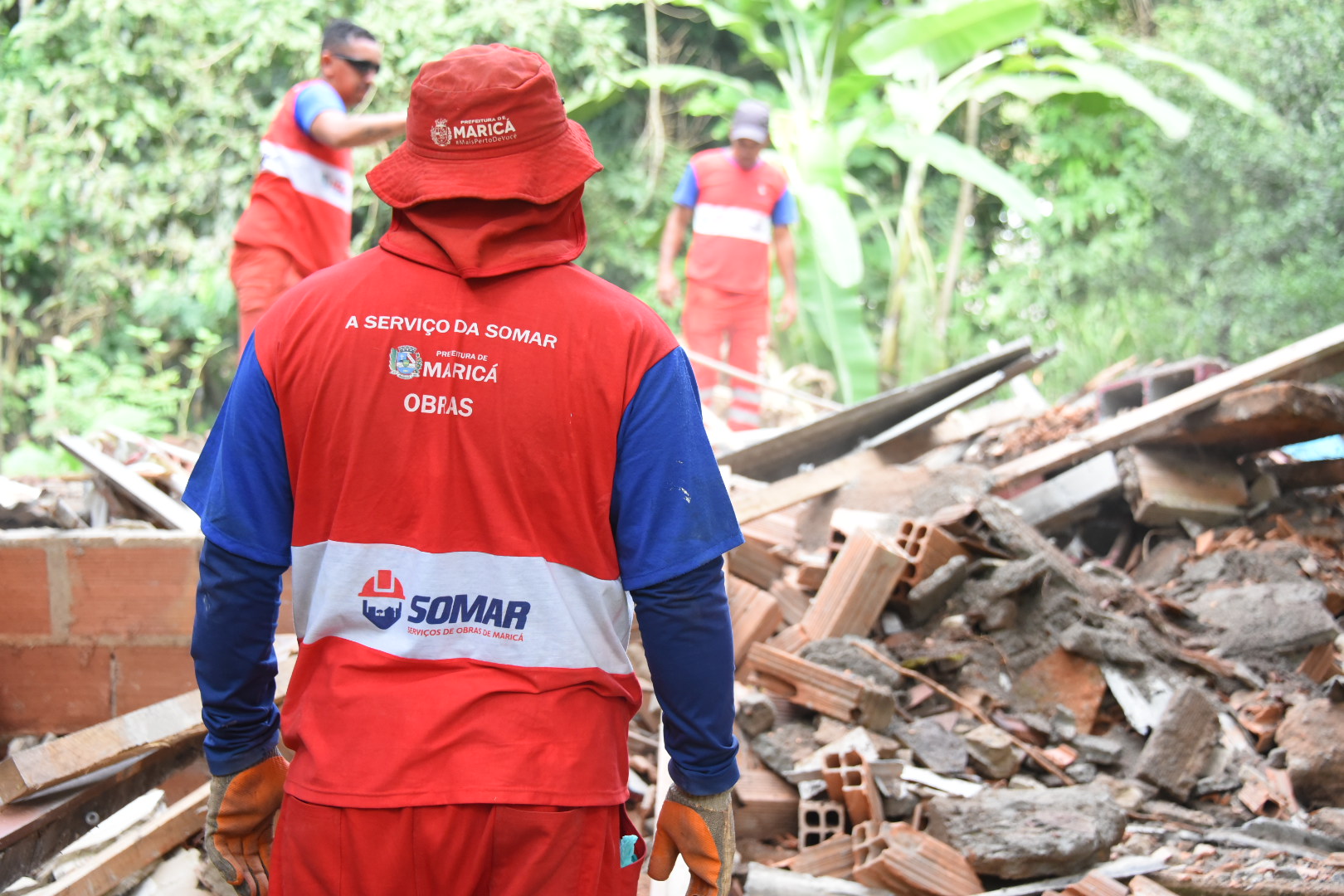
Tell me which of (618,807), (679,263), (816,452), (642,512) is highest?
(642,512)

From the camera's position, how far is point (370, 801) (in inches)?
57.8

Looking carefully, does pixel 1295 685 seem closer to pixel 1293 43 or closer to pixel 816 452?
pixel 816 452

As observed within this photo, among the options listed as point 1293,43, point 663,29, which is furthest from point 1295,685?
point 663,29

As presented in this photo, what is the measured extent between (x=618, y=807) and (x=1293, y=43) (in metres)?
8.87

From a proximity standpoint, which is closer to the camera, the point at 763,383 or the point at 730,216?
the point at 763,383

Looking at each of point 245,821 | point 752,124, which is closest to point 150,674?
point 245,821

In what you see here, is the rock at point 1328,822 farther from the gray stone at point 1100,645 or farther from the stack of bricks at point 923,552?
the stack of bricks at point 923,552

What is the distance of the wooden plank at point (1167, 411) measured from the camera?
4.81 m

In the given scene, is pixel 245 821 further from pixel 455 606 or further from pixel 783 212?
pixel 783 212

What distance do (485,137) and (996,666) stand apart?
2.97 m

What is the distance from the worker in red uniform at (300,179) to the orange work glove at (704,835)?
383cm

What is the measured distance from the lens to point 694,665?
1630mm

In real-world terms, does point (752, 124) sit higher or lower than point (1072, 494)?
higher

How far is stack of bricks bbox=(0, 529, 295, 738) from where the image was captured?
10.7ft
